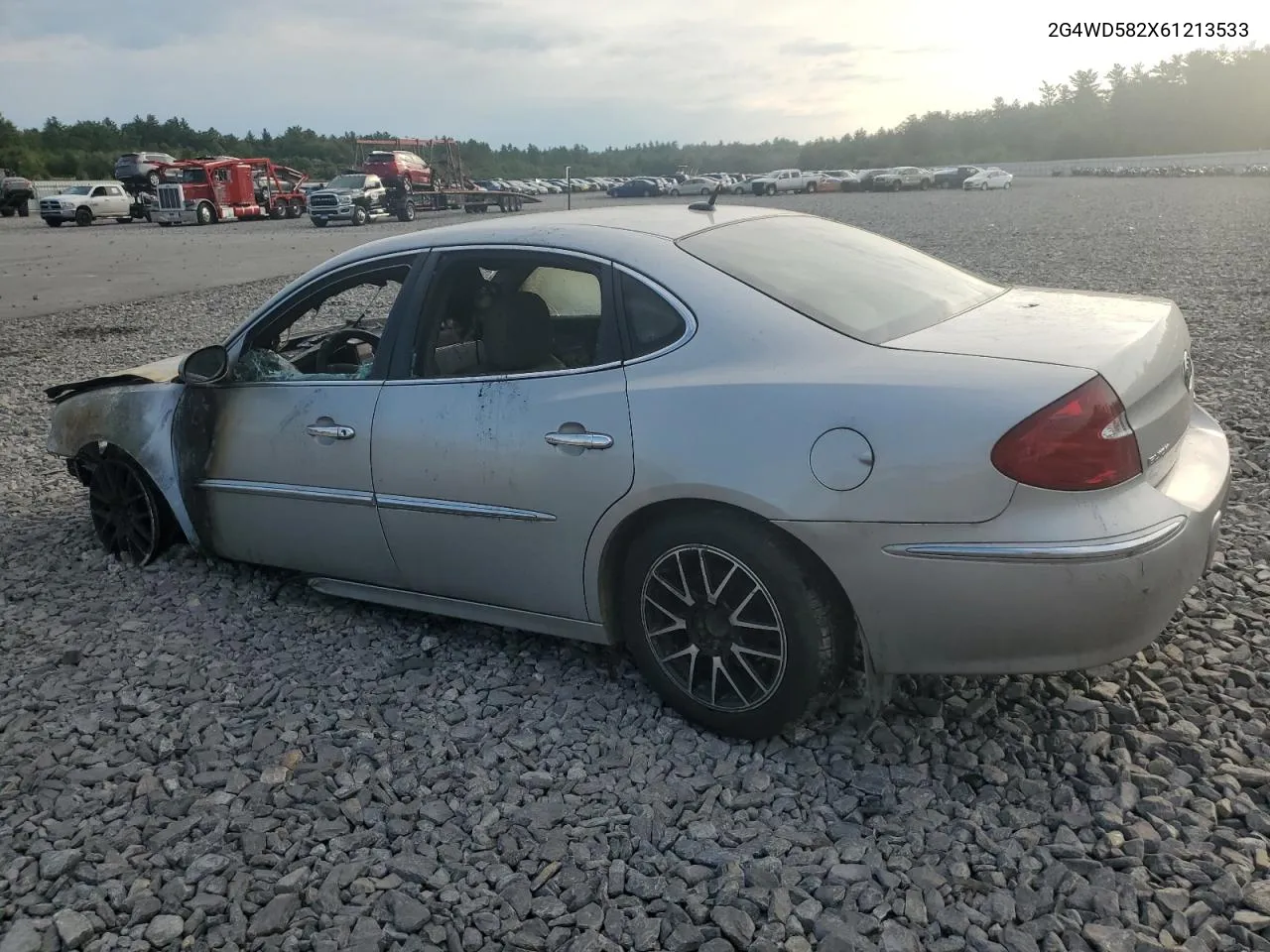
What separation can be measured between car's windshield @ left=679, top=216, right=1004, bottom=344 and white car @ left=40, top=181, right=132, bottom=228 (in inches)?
1564

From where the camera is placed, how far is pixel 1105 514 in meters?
2.58

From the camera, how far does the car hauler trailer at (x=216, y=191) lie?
116ft

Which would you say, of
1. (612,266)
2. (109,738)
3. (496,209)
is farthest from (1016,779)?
(496,209)

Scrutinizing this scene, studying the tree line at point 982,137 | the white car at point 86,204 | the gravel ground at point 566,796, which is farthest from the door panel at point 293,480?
the tree line at point 982,137

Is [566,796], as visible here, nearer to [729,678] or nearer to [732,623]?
[729,678]

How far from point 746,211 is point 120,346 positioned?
9.75 m

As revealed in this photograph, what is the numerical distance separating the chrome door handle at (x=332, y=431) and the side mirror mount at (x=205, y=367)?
567 mm

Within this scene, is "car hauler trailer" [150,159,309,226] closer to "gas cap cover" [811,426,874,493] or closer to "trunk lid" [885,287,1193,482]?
"trunk lid" [885,287,1193,482]

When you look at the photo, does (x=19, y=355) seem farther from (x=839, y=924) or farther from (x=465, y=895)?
(x=839, y=924)

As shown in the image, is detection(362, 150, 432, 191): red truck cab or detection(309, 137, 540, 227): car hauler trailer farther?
detection(362, 150, 432, 191): red truck cab

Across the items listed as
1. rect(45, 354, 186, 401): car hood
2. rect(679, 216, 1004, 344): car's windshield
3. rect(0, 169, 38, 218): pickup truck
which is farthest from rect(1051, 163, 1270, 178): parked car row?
rect(0, 169, 38, 218): pickup truck

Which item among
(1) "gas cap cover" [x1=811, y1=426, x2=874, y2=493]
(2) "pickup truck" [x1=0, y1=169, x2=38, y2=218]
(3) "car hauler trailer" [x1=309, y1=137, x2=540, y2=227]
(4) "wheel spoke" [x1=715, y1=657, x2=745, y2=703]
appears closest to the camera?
(1) "gas cap cover" [x1=811, y1=426, x2=874, y2=493]

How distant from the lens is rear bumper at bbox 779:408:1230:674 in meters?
2.55

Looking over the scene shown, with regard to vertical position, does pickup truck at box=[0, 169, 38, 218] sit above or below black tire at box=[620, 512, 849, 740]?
above
